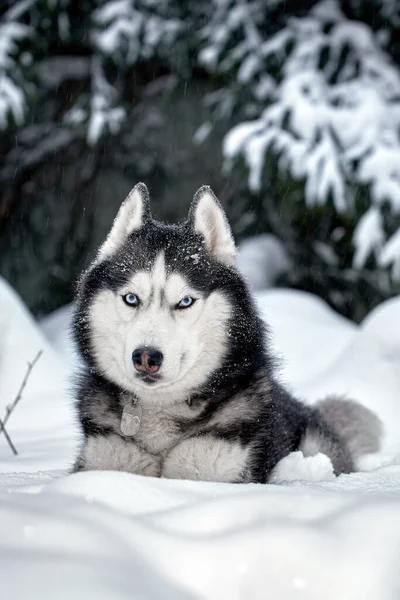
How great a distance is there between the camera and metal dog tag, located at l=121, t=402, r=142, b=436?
2447 mm

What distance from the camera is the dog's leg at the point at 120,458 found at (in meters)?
2.42

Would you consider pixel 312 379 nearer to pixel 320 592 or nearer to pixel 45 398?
pixel 45 398

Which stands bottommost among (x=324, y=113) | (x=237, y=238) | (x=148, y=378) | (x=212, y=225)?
(x=237, y=238)

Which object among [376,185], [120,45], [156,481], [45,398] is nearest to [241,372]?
[156,481]

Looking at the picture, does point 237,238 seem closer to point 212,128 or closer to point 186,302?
point 212,128

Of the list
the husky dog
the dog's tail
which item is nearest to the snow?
the dog's tail

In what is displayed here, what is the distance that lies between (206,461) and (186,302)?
0.52 metres

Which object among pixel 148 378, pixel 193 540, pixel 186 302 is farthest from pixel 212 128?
pixel 193 540

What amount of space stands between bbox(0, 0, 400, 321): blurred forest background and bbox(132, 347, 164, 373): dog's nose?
13.9ft

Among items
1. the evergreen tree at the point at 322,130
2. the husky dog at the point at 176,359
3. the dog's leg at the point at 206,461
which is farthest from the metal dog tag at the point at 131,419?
the evergreen tree at the point at 322,130

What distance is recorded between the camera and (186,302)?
2445 mm

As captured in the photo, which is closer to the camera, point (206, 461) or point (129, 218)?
point (206, 461)

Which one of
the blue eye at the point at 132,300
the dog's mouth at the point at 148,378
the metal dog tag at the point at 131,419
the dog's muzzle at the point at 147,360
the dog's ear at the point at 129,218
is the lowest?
the metal dog tag at the point at 131,419

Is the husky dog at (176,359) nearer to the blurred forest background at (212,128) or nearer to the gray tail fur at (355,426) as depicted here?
the gray tail fur at (355,426)
